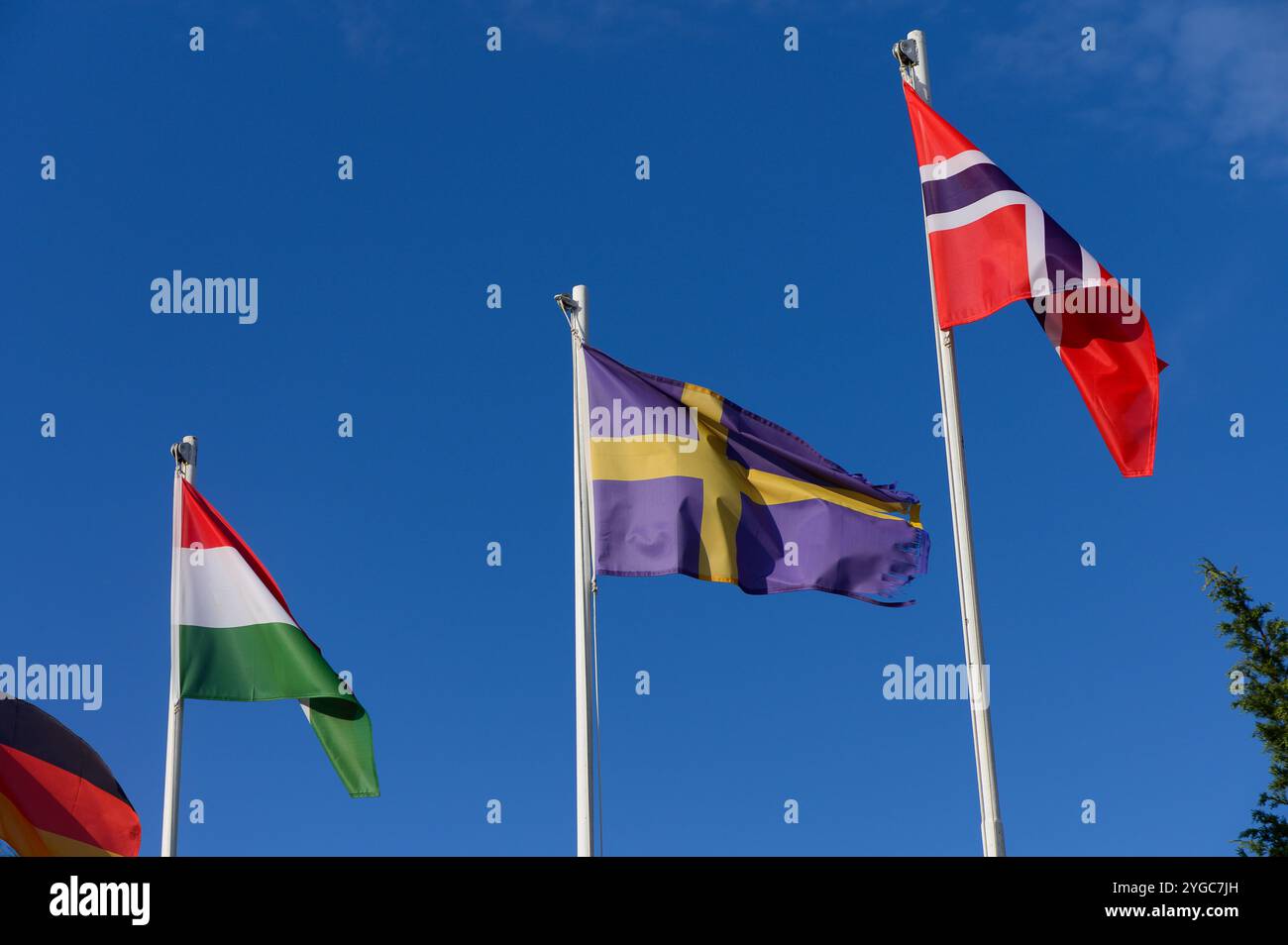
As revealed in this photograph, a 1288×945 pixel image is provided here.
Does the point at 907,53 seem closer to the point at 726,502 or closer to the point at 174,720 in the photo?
the point at 726,502

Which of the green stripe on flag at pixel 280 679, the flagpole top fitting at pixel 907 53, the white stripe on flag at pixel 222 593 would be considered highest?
the flagpole top fitting at pixel 907 53

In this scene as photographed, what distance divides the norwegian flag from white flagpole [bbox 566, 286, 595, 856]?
4341 mm

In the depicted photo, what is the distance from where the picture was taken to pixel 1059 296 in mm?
15695

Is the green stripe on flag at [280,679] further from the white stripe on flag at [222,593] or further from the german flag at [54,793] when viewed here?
the german flag at [54,793]

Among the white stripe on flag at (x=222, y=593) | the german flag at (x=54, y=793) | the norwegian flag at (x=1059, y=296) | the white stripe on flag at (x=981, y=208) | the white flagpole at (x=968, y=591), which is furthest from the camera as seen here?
the german flag at (x=54, y=793)

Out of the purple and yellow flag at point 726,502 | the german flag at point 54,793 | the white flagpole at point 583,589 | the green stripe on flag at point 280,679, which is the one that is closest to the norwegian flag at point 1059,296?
the purple and yellow flag at point 726,502

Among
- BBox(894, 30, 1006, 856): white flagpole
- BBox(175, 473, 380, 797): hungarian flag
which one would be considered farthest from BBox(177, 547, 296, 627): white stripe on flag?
BBox(894, 30, 1006, 856): white flagpole

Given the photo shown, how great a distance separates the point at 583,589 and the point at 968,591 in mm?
4356

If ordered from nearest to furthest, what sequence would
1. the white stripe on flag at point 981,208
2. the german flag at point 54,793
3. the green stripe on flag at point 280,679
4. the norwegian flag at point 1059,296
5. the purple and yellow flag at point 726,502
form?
the norwegian flag at point 1059,296, the white stripe on flag at point 981,208, the purple and yellow flag at point 726,502, the green stripe on flag at point 280,679, the german flag at point 54,793

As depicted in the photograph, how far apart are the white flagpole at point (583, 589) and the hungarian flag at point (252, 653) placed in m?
3.67

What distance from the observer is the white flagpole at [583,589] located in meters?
15.8
